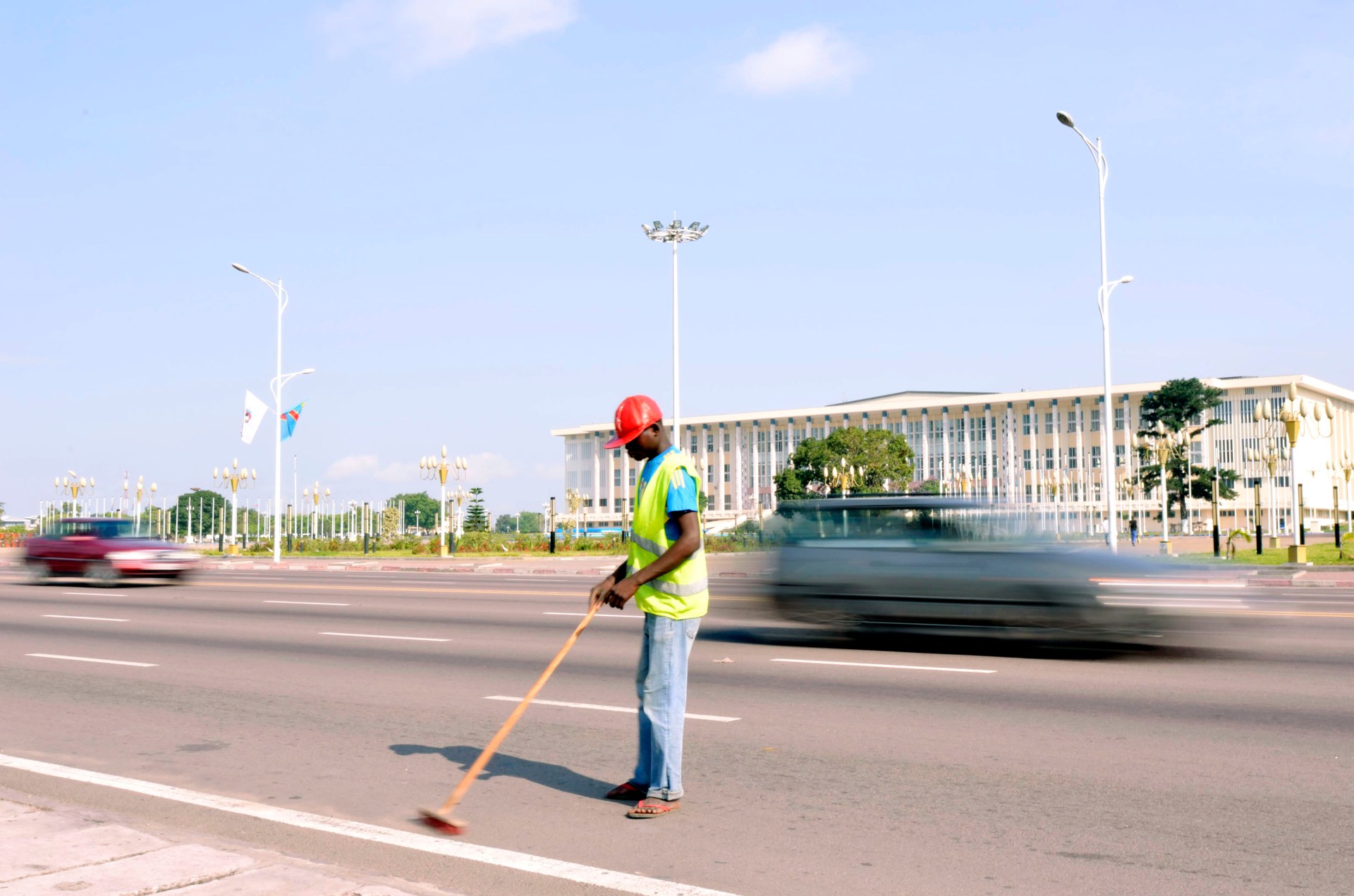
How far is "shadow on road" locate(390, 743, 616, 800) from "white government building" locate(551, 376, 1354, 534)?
298 ft

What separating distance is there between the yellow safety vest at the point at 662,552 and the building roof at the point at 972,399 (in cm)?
10939

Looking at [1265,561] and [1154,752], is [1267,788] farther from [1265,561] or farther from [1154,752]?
[1265,561]

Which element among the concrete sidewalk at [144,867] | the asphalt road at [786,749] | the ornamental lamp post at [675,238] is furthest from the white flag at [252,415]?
the concrete sidewalk at [144,867]

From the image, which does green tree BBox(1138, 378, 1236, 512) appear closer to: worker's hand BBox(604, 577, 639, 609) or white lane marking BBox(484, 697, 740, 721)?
white lane marking BBox(484, 697, 740, 721)

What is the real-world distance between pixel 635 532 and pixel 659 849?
145 centimetres

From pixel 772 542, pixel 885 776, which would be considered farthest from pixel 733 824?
pixel 772 542

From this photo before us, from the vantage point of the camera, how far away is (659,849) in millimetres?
5242

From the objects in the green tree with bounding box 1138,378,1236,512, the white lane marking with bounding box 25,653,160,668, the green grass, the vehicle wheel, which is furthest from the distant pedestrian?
the green tree with bounding box 1138,378,1236,512

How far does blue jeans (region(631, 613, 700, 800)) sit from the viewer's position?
5.66 meters

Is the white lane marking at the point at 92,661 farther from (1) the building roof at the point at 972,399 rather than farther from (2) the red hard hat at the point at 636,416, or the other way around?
(1) the building roof at the point at 972,399

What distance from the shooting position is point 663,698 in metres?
5.67

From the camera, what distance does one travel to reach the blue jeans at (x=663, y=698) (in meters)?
5.66

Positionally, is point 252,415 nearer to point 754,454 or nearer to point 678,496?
point 678,496

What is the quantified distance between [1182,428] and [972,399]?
24.4 m
